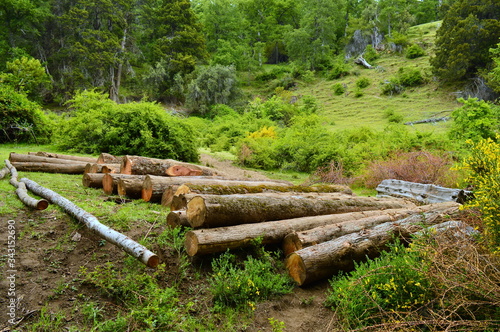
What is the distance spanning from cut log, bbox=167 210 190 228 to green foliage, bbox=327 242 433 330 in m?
2.25

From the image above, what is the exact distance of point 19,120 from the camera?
12.7m

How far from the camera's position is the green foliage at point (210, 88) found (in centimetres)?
3301

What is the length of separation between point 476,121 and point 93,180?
43.0 ft

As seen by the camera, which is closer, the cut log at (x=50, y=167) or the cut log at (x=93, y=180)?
the cut log at (x=93, y=180)

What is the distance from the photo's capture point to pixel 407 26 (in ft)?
163

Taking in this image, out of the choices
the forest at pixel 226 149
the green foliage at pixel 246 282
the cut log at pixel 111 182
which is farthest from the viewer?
the cut log at pixel 111 182

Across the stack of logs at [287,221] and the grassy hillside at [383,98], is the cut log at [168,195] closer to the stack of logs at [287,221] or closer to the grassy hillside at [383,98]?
the stack of logs at [287,221]

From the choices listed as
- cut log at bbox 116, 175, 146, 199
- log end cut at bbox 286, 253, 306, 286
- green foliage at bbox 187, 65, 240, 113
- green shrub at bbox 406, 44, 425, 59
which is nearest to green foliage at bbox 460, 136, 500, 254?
log end cut at bbox 286, 253, 306, 286

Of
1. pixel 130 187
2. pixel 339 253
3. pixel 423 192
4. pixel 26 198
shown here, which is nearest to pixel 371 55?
pixel 423 192

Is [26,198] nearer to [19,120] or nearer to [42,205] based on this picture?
[42,205]

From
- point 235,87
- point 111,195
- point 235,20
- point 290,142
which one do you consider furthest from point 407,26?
point 111,195

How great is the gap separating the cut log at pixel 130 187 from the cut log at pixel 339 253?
3492mm

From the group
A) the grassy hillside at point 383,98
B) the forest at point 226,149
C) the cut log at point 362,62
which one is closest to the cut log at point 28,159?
the forest at point 226,149

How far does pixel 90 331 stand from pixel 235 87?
3453 cm
